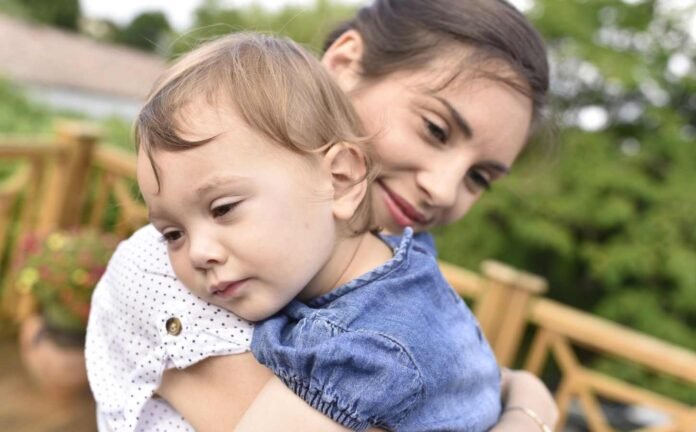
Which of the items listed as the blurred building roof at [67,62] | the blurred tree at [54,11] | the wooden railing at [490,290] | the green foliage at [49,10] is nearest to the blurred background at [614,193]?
the wooden railing at [490,290]

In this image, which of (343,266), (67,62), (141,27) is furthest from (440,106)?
(141,27)

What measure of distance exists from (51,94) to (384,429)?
18.0 metres

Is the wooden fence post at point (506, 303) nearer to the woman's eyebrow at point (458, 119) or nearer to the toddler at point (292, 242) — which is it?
the woman's eyebrow at point (458, 119)

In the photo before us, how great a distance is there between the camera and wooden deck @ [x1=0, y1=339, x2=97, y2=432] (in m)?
3.61

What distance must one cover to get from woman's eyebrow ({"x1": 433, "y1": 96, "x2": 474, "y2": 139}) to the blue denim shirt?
0.93 ft

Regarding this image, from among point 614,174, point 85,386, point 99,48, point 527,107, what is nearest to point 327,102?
point 527,107

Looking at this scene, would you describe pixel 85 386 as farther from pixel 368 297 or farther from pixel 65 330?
pixel 368 297

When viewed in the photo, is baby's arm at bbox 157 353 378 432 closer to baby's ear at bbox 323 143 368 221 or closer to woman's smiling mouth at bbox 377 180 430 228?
baby's ear at bbox 323 143 368 221

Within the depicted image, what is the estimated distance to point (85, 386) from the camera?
3.82 metres

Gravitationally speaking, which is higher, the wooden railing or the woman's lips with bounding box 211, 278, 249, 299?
the woman's lips with bounding box 211, 278, 249, 299

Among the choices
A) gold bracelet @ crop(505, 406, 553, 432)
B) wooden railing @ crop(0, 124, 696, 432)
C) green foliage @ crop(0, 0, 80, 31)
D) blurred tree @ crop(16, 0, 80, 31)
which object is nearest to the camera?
gold bracelet @ crop(505, 406, 553, 432)

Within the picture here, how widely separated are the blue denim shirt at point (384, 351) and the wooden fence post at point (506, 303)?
1.64 m

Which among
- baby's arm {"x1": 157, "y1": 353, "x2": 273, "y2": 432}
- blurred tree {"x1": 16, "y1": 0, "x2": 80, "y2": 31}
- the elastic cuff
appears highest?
the elastic cuff

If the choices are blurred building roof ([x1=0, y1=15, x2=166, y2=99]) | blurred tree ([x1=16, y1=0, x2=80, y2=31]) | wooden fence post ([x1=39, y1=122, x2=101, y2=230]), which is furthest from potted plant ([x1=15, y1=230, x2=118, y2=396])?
blurred tree ([x1=16, y1=0, x2=80, y2=31])
